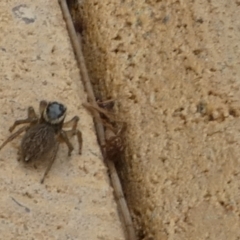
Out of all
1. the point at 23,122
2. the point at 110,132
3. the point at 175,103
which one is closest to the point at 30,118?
the point at 23,122

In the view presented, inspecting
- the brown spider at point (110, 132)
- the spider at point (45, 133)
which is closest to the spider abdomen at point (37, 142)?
the spider at point (45, 133)

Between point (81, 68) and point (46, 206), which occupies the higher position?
point (81, 68)

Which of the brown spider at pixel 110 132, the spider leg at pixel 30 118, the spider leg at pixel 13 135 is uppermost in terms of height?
the spider leg at pixel 30 118

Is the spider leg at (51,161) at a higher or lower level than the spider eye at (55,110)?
lower

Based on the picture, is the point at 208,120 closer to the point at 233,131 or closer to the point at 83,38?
the point at 233,131

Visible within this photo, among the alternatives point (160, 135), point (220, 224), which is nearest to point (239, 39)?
point (160, 135)

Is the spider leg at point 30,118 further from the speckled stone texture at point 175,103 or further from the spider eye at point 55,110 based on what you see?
the speckled stone texture at point 175,103

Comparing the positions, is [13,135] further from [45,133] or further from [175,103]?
[175,103]

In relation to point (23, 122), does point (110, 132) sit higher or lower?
lower
